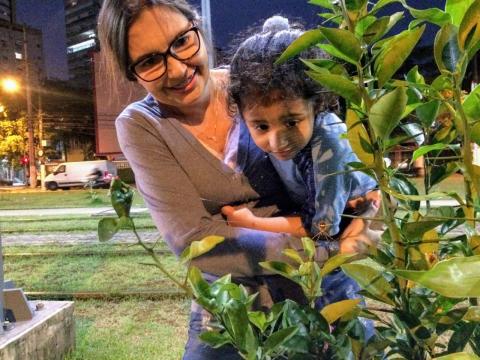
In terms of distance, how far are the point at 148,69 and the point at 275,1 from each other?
400 millimetres

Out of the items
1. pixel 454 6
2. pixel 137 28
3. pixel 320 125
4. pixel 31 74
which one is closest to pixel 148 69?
pixel 137 28

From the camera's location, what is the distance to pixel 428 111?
52 cm

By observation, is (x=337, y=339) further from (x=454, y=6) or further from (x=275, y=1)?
(x=275, y=1)

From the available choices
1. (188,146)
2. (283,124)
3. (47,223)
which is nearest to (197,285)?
(283,124)

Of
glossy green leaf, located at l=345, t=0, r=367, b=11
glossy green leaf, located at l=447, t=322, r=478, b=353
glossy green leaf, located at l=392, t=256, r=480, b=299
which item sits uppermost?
glossy green leaf, located at l=345, t=0, r=367, b=11

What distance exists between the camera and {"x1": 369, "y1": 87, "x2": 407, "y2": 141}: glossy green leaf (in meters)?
0.38

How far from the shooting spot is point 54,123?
14.6m

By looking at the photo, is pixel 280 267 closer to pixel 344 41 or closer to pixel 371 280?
pixel 371 280

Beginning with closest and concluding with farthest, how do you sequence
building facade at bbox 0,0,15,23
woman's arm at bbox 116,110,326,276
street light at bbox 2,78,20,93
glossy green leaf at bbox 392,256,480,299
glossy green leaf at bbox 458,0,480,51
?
glossy green leaf at bbox 392,256,480,299, glossy green leaf at bbox 458,0,480,51, woman's arm at bbox 116,110,326,276, building facade at bbox 0,0,15,23, street light at bbox 2,78,20,93

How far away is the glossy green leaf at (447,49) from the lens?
1.36 ft

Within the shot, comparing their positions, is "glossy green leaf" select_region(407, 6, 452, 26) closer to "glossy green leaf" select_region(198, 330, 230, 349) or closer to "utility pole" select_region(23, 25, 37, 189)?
"glossy green leaf" select_region(198, 330, 230, 349)

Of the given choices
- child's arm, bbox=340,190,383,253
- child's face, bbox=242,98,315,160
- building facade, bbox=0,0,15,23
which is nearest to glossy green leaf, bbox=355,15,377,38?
child's face, bbox=242,98,315,160

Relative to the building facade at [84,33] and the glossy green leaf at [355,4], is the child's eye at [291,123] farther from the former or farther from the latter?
the building facade at [84,33]

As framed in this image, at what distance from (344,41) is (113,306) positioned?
364 cm
